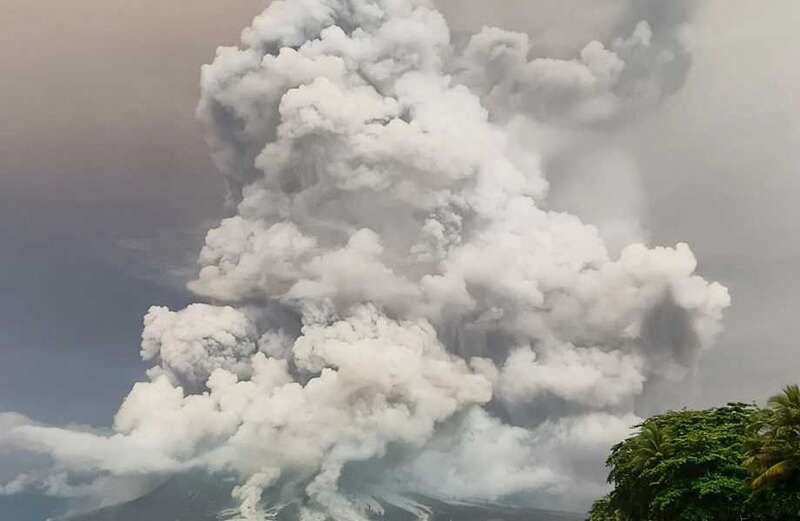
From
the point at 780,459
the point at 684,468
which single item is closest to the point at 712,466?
the point at 684,468

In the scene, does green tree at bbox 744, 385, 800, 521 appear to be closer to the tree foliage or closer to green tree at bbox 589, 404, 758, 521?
the tree foliage

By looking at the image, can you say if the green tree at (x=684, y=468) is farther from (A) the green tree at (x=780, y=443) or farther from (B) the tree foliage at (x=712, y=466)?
(A) the green tree at (x=780, y=443)

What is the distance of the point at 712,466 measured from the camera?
225 ft

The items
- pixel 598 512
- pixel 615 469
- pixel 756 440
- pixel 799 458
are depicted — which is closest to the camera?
pixel 799 458

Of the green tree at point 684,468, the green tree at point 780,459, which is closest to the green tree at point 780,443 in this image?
the green tree at point 780,459

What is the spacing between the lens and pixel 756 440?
58.6 meters

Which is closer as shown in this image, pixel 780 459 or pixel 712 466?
pixel 780 459

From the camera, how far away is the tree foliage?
2164 inches

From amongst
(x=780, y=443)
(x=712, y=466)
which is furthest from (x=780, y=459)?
(x=712, y=466)

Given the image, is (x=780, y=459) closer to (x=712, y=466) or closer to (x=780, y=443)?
(x=780, y=443)

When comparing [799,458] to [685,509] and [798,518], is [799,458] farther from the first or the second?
[685,509]

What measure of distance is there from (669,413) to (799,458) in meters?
30.3

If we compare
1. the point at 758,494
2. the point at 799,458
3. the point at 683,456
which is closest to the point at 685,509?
the point at 683,456

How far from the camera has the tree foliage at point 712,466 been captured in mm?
54969
